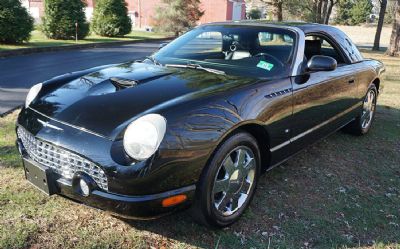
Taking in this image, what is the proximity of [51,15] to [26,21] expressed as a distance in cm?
405

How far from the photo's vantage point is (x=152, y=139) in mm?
2514

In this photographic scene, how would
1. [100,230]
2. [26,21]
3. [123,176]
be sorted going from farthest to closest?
[26,21], [100,230], [123,176]

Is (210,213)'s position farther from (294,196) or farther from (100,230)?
(294,196)

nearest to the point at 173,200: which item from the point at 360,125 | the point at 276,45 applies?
the point at 276,45

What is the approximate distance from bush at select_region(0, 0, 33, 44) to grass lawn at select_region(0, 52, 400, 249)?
1221cm

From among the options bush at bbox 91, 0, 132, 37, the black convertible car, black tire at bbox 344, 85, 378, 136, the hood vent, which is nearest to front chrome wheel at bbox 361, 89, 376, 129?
black tire at bbox 344, 85, 378, 136

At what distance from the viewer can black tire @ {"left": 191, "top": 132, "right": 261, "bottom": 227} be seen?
2.79 m

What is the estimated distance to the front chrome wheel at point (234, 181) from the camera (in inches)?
117

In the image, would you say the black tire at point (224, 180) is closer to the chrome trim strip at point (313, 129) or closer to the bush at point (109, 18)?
the chrome trim strip at point (313, 129)

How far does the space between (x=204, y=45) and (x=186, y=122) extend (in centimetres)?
181

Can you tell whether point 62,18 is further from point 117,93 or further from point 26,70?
point 117,93

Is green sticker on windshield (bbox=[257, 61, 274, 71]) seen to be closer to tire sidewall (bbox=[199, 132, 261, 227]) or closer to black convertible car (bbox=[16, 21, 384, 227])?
black convertible car (bbox=[16, 21, 384, 227])

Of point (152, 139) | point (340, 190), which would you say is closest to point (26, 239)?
point (152, 139)

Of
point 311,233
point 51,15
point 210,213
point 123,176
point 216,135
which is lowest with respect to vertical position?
point 311,233
